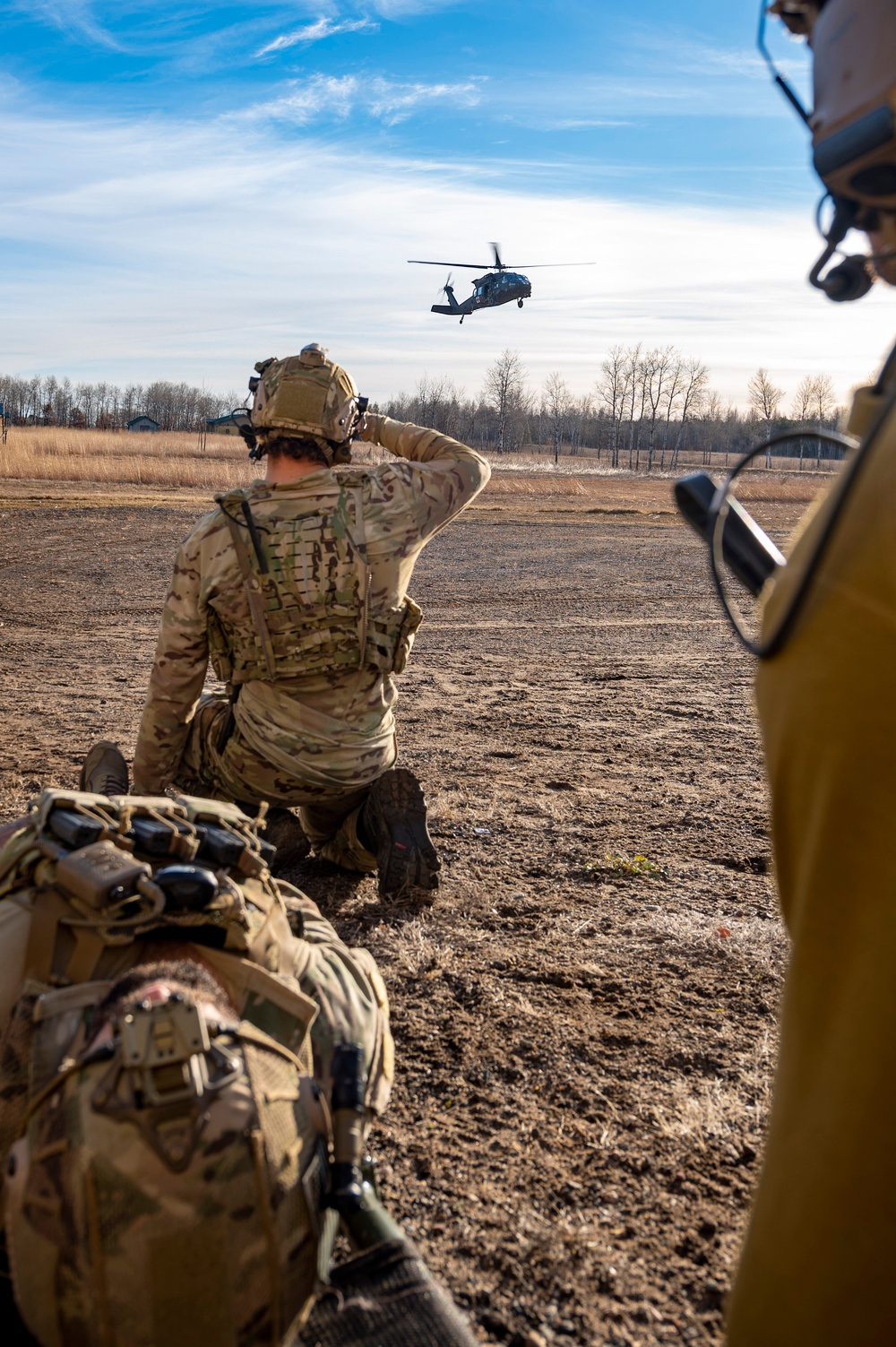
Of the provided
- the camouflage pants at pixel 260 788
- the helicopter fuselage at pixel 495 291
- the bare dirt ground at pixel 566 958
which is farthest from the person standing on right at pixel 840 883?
the helicopter fuselage at pixel 495 291

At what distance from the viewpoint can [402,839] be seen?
3.82 meters

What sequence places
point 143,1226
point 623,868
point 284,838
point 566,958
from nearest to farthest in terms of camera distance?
1. point 143,1226
2. point 566,958
3. point 284,838
4. point 623,868

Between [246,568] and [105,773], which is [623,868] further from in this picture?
[105,773]

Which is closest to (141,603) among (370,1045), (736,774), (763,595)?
(736,774)

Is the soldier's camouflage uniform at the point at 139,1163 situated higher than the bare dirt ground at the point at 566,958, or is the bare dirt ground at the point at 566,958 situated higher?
the soldier's camouflage uniform at the point at 139,1163

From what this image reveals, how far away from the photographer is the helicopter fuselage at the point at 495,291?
32969mm

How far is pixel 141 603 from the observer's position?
1080 centimetres

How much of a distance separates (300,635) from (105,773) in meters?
0.89

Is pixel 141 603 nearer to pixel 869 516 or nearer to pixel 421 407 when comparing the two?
pixel 869 516

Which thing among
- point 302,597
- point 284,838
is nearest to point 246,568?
point 302,597

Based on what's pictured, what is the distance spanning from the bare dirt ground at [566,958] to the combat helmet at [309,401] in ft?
5.62

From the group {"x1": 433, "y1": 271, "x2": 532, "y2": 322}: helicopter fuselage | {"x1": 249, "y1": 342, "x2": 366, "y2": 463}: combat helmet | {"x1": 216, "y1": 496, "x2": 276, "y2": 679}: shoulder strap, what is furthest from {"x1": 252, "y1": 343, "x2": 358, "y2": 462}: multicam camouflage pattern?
{"x1": 433, "y1": 271, "x2": 532, "y2": 322}: helicopter fuselage

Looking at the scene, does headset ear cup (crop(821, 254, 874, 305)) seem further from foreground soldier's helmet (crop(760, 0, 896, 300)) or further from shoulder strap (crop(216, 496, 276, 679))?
shoulder strap (crop(216, 496, 276, 679))

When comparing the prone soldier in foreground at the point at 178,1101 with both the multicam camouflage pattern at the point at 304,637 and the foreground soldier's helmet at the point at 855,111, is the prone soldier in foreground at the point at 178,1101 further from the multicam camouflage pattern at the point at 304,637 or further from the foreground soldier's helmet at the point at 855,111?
the multicam camouflage pattern at the point at 304,637
